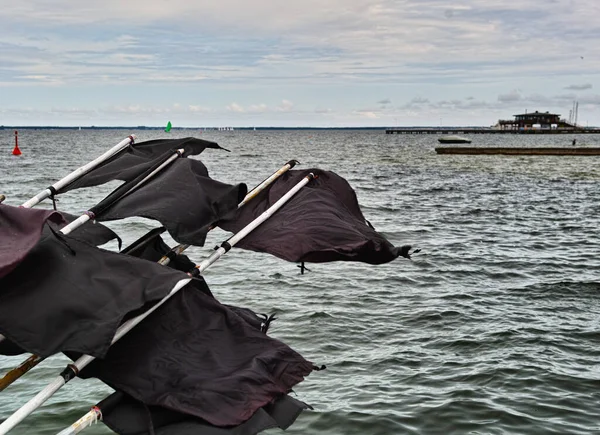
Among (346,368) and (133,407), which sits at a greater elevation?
(133,407)

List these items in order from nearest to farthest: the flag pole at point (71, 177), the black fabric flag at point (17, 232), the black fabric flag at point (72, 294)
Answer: the black fabric flag at point (72, 294), the black fabric flag at point (17, 232), the flag pole at point (71, 177)

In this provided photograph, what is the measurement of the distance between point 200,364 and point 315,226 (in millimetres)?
1840

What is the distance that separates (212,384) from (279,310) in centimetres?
1006

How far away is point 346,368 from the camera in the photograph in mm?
11609

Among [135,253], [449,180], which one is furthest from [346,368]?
[449,180]

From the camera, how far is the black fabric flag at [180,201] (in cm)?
625

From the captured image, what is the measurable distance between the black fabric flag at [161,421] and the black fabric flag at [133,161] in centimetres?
282

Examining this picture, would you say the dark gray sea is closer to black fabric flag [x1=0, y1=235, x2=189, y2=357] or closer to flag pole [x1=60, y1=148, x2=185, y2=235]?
flag pole [x1=60, y1=148, x2=185, y2=235]

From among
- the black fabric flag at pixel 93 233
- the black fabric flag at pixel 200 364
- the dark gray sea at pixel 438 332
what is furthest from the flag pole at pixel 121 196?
the dark gray sea at pixel 438 332

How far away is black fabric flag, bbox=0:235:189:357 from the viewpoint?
4812 millimetres

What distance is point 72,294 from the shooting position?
200 inches

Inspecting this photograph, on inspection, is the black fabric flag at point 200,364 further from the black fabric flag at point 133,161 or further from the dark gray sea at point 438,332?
the dark gray sea at point 438,332

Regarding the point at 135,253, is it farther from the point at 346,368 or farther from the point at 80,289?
the point at 346,368

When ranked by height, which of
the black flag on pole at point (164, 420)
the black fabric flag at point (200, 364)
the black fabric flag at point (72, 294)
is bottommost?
the black flag on pole at point (164, 420)
